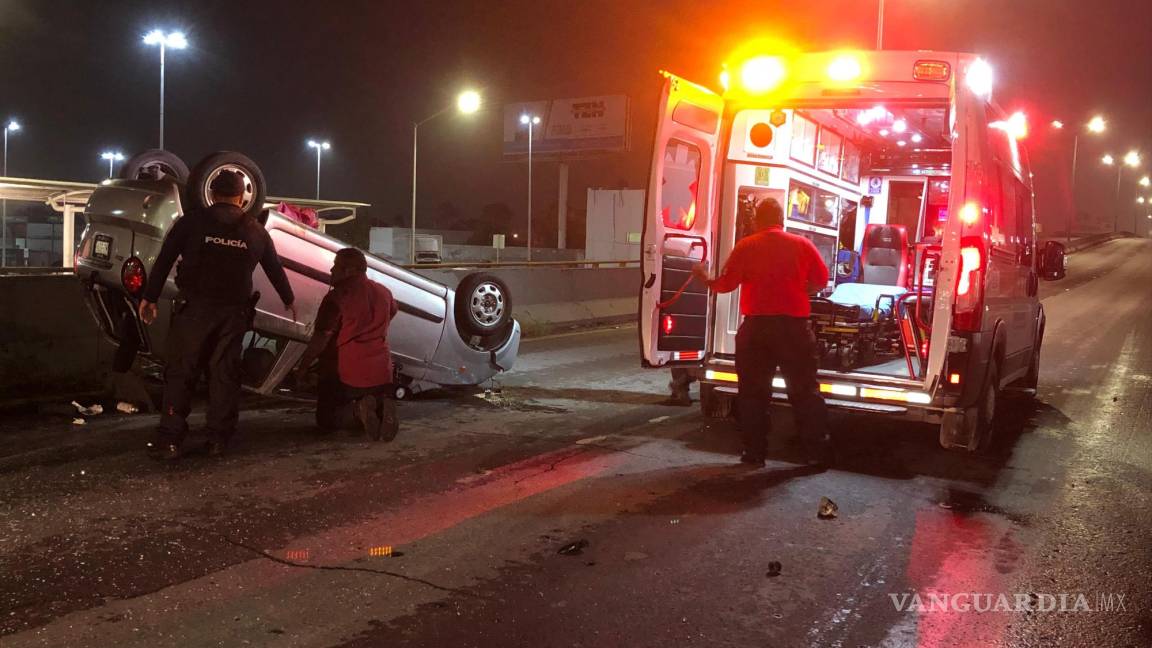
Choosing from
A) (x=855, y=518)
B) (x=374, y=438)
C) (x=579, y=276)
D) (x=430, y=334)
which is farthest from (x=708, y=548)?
(x=579, y=276)

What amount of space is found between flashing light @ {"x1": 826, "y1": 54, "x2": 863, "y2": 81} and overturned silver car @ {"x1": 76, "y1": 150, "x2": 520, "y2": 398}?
3.80 metres

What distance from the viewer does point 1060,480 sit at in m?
6.20

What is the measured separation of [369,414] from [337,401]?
32cm

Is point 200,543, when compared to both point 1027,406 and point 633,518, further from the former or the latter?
point 1027,406

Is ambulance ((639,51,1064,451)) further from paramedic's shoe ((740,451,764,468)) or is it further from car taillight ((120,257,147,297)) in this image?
car taillight ((120,257,147,297))

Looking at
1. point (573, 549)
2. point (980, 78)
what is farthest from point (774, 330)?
point (573, 549)

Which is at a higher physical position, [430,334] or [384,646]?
[430,334]

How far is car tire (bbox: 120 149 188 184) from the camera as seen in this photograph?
682 centimetres

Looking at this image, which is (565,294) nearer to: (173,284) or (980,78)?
(173,284)

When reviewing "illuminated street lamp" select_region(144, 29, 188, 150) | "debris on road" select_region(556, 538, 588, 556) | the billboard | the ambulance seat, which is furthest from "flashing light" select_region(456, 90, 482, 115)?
the billboard

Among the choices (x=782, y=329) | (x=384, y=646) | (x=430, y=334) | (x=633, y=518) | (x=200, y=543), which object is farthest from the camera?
(x=430, y=334)

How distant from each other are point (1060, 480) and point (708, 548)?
128 inches

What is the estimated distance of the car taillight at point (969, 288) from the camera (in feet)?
19.0

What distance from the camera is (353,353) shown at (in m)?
6.37
